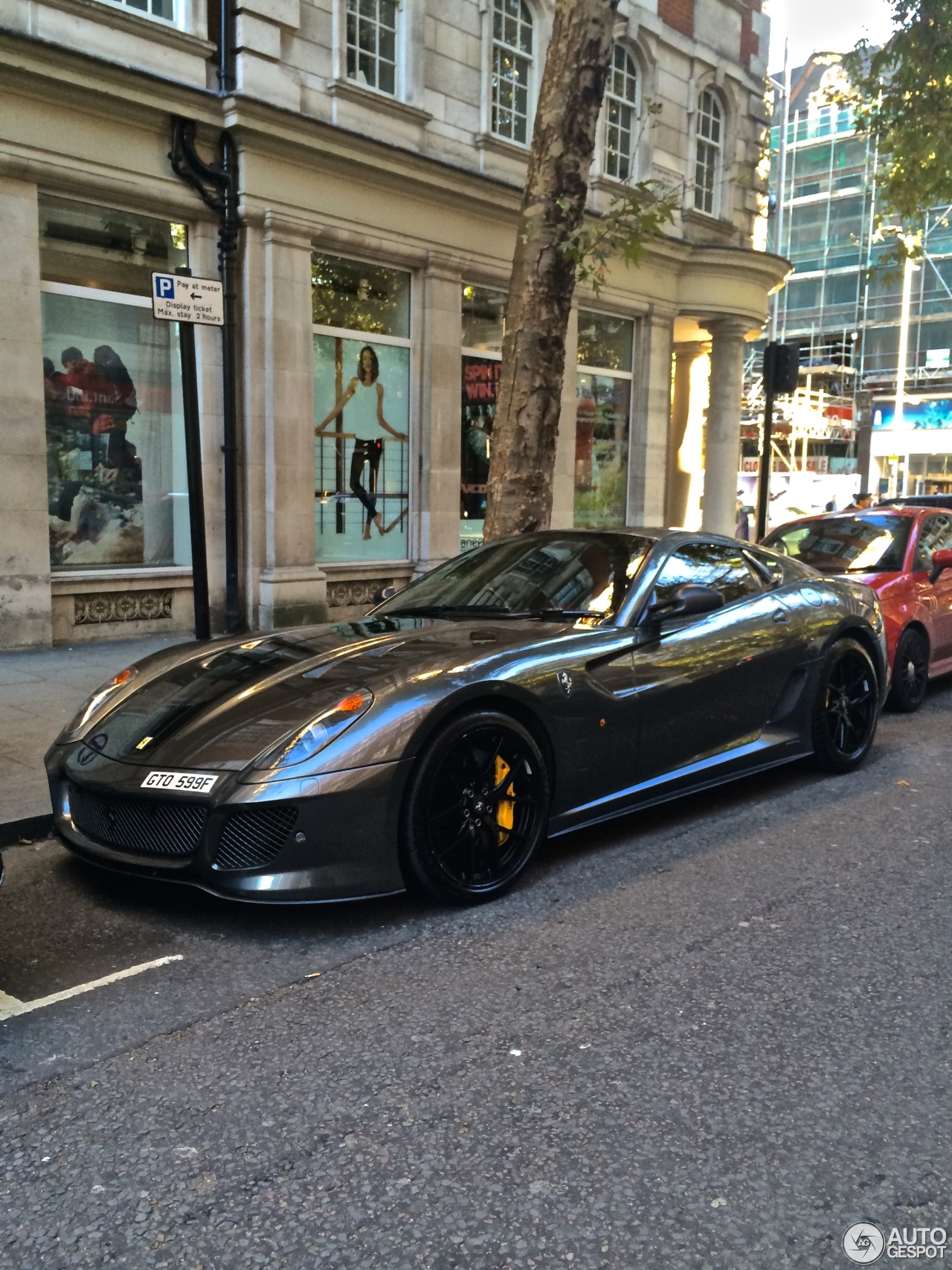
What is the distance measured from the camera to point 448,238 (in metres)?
13.0

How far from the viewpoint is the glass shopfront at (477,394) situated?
1383 centimetres

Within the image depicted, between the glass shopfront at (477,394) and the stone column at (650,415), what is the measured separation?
3.09 m

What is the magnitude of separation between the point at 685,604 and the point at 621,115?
13.2m

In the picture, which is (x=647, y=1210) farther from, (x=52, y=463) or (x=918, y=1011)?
(x=52, y=463)

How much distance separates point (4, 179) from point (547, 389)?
5.04m

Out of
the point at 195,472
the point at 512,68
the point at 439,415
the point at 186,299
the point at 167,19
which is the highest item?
the point at 512,68

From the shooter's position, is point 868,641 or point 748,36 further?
point 748,36

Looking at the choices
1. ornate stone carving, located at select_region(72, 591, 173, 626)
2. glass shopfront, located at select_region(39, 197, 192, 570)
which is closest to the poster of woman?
glass shopfront, located at select_region(39, 197, 192, 570)

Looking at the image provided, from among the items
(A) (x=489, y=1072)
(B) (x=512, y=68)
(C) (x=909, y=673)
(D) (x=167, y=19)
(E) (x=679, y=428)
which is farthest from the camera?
(E) (x=679, y=428)

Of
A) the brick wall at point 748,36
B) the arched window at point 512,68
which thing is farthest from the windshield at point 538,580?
the brick wall at point 748,36

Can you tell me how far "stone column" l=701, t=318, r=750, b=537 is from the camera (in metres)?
17.5

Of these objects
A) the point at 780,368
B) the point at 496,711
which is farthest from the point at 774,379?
the point at 496,711

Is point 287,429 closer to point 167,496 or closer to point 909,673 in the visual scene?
point 167,496

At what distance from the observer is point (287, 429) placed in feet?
37.4
